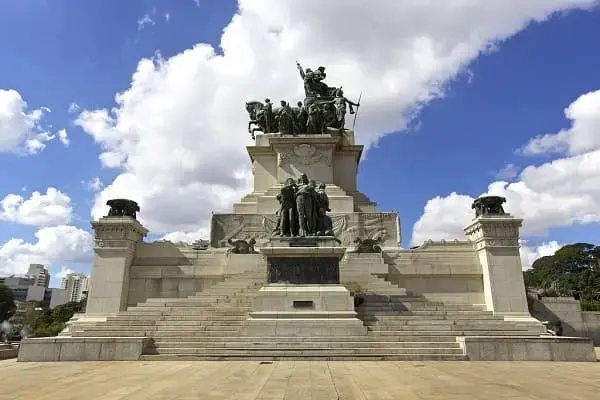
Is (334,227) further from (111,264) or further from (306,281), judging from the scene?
(111,264)

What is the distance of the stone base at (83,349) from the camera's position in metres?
13.0

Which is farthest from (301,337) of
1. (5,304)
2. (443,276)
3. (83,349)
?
(5,304)

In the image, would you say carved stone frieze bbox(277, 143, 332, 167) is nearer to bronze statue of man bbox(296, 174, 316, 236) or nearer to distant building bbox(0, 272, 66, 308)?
bronze statue of man bbox(296, 174, 316, 236)

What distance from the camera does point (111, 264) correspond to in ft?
74.2

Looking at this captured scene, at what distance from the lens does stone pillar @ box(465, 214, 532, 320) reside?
2122 centimetres

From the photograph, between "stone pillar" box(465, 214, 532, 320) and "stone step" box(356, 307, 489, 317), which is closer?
"stone step" box(356, 307, 489, 317)

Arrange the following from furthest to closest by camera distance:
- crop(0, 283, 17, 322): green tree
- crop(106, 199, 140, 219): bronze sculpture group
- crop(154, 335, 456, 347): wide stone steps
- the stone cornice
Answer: crop(0, 283, 17, 322): green tree < crop(106, 199, 140, 219): bronze sculpture group < the stone cornice < crop(154, 335, 456, 347): wide stone steps

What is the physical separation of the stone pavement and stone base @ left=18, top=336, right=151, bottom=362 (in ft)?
2.12

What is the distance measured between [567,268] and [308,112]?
241 ft

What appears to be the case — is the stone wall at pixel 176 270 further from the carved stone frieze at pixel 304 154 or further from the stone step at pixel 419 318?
the carved stone frieze at pixel 304 154

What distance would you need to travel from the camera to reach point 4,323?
6341 cm

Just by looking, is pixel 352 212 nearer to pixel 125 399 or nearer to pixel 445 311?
pixel 445 311

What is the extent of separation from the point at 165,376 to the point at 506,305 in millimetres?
17218

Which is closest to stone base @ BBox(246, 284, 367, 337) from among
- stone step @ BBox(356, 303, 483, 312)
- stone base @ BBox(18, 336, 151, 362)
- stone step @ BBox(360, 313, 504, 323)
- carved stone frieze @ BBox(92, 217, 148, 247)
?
stone step @ BBox(360, 313, 504, 323)
